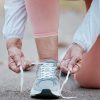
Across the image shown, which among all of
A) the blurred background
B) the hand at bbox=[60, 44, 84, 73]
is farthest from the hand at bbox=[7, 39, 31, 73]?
the blurred background

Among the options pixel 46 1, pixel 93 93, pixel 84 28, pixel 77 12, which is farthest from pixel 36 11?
pixel 77 12

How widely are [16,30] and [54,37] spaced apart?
240 mm

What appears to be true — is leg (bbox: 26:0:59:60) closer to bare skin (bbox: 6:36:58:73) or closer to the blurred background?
bare skin (bbox: 6:36:58:73)

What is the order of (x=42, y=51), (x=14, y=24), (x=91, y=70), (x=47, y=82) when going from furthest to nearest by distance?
(x=91, y=70) → (x=14, y=24) → (x=42, y=51) → (x=47, y=82)

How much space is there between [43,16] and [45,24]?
1.8 inches

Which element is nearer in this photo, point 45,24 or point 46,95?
point 46,95

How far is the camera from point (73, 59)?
3.02 metres

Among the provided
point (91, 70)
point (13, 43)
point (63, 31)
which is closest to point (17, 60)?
point (13, 43)

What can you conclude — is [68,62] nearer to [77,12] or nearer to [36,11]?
[36,11]

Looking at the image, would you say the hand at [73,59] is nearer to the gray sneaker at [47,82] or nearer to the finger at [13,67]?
the gray sneaker at [47,82]

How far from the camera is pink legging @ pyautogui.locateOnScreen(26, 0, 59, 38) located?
313 centimetres

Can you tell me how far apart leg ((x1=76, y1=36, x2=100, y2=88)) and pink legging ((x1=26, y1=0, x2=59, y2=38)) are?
43 cm

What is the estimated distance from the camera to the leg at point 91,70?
3.47m

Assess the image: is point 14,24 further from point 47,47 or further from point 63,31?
point 63,31
